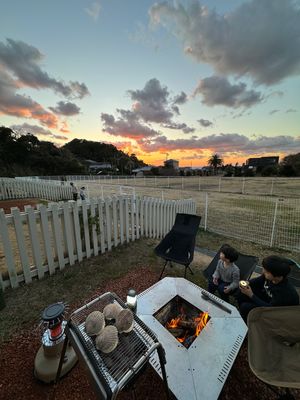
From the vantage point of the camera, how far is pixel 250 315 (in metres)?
1.52

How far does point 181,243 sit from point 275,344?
1938 mm

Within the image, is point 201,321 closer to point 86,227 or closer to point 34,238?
point 86,227

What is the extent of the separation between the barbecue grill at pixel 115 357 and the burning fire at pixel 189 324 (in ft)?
2.35

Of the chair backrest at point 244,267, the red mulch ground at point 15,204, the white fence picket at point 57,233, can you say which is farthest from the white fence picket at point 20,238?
the red mulch ground at point 15,204

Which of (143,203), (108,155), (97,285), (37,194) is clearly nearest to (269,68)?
(143,203)

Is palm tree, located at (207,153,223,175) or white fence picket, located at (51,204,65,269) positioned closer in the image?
white fence picket, located at (51,204,65,269)

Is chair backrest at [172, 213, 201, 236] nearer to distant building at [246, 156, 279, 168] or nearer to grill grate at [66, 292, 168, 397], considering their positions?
grill grate at [66, 292, 168, 397]

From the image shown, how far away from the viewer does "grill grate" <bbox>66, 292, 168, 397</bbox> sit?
87cm

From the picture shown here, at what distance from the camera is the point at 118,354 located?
1000mm

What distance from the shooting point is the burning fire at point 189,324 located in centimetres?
164

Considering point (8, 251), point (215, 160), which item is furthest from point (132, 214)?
point (215, 160)

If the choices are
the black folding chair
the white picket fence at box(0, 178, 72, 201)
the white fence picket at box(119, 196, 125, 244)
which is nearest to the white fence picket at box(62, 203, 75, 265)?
the white fence picket at box(119, 196, 125, 244)

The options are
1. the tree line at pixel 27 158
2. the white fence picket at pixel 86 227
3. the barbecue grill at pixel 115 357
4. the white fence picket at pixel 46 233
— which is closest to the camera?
the barbecue grill at pixel 115 357

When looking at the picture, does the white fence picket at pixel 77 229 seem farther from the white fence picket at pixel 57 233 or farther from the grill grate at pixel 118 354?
the grill grate at pixel 118 354
